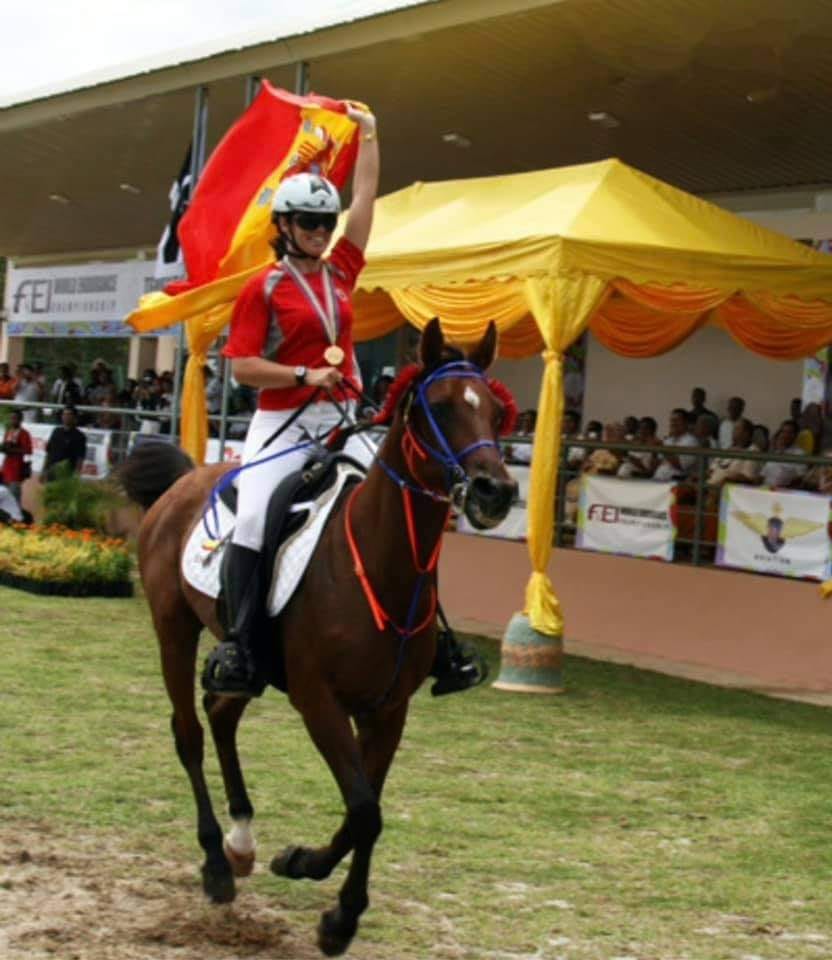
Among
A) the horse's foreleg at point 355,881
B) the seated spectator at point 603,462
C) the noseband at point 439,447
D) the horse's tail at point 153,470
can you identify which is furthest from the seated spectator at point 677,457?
the horse's foreleg at point 355,881

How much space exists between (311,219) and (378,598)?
4.92 feet

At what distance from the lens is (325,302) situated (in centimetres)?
572

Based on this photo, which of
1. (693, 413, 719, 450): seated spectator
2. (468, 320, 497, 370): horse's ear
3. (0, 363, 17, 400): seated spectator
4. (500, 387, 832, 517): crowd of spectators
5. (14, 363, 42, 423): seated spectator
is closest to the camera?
(468, 320, 497, 370): horse's ear

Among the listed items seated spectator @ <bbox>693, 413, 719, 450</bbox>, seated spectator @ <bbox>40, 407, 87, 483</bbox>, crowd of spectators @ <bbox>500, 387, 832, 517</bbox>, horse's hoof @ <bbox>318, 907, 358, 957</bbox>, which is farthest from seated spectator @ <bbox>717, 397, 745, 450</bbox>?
horse's hoof @ <bbox>318, 907, 358, 957</bbox>

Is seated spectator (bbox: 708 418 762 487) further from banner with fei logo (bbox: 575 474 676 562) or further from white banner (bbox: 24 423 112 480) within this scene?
white banner (bbox: 24 423 112 480)

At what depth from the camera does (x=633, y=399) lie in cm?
2042

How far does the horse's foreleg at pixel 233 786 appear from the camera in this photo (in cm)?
580

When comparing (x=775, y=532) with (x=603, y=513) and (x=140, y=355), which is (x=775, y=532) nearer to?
(x=603, y=513)

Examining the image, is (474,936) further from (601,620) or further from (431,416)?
(601,620)

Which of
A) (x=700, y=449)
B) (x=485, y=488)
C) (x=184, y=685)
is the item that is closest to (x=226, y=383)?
(x=700, y=449)

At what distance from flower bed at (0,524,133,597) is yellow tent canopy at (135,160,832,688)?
394cm

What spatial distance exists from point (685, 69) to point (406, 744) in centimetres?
810

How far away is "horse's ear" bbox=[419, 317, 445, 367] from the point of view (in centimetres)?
498

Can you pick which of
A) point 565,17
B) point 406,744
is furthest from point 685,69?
point 406,744
